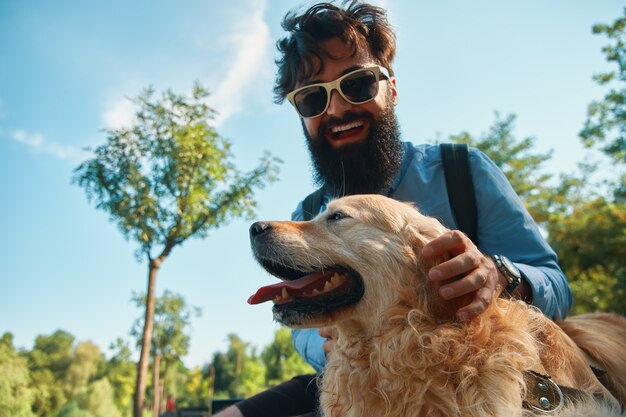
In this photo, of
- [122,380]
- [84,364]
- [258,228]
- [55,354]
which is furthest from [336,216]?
[122,380]

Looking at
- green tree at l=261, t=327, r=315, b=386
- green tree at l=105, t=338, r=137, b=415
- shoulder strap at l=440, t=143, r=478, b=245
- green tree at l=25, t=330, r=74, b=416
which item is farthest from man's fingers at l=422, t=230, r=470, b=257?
green tree at l=105, t=338, r=137, b=415

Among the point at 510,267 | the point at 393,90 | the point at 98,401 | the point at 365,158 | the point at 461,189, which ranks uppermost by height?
the point at 393,90

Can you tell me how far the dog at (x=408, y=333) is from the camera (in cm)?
180

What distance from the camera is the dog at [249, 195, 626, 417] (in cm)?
180

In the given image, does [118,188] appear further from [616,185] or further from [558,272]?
[616,185]

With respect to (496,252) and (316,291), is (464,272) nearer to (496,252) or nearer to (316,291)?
(316,291)

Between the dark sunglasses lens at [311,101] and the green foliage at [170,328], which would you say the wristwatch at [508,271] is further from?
the green foliage at [170,328]

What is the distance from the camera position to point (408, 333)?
1975mm

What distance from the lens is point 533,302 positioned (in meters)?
2.27

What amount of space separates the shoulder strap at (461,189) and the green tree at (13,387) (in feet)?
30.5

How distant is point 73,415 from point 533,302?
46.7 ft

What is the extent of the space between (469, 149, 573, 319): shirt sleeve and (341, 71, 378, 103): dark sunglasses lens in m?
0.88

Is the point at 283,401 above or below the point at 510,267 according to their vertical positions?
below

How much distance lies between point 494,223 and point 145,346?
1074cm
